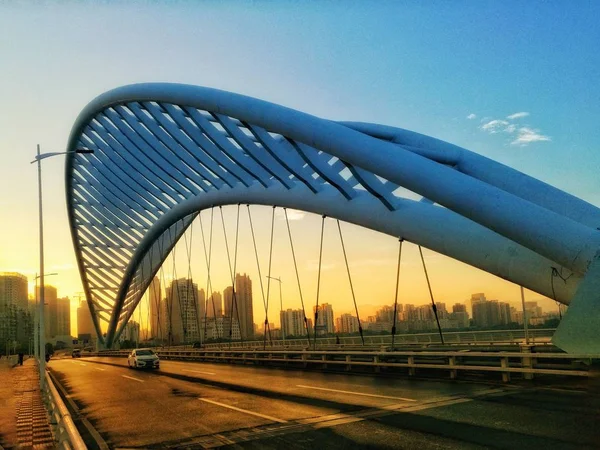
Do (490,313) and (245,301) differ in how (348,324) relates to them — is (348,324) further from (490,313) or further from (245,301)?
(490,313)

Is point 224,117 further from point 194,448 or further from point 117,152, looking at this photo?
point 117,152

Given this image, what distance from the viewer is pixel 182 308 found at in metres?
48.6

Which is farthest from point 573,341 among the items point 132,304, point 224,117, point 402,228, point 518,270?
point 132,304

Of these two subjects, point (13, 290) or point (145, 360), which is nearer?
point (145, 360)

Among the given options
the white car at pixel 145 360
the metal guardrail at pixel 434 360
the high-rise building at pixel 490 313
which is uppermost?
the high-rise building at pixel 490 313

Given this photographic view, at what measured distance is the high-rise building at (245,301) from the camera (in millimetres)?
54312

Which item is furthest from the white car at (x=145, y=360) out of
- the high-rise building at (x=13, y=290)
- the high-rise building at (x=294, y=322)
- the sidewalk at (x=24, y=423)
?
the high-rise building at (x=13, y=290)

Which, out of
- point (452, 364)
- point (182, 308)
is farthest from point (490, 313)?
point (182, 308)

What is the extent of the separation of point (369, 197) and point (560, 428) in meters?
9.24

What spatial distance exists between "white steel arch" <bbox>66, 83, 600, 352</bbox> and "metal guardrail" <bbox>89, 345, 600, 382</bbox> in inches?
80.7

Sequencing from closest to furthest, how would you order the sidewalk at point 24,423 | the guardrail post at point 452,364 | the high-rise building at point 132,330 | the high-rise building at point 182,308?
the sidewalk at point 24,423 < the guardrail post at point 452,364 < the high-rise building at point 182,308 < the high-rise building at point 132,330

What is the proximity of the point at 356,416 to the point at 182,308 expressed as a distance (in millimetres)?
40447

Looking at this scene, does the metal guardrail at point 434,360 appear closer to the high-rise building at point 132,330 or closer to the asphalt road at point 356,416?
the asphalt road at point 356,416

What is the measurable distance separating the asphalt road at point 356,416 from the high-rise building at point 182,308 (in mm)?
23662
